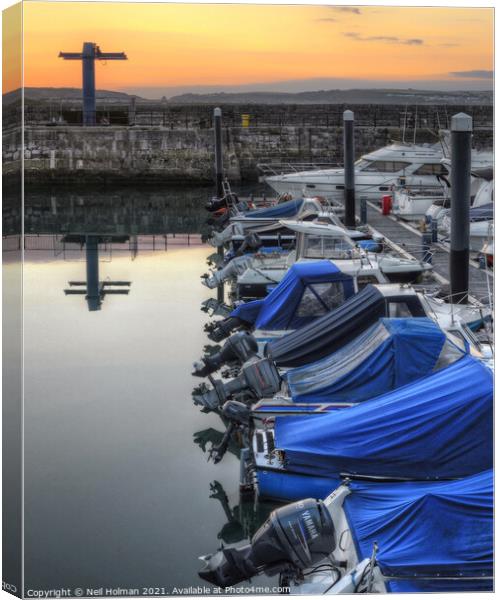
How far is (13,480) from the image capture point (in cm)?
696

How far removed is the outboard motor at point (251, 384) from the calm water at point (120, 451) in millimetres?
707

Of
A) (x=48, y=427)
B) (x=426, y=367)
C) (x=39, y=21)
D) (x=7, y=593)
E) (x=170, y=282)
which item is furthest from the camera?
(x=170, y=282)

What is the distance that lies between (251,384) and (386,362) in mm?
1708

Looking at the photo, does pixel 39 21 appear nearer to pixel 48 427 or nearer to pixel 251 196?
pixel 48 427

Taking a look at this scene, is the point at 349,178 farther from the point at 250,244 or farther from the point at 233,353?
the point at 233,353

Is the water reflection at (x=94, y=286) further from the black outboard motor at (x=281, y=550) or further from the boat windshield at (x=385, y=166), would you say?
the black outboard motor at (x=281, y=550)

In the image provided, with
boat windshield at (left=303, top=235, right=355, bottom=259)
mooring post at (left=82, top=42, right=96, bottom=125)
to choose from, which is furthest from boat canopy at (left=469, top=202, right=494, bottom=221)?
mooring post at (left=82, top=42, right=96, bottom=125)

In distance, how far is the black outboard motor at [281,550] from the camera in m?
8.01

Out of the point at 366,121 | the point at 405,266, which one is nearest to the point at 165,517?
the point at 405,266

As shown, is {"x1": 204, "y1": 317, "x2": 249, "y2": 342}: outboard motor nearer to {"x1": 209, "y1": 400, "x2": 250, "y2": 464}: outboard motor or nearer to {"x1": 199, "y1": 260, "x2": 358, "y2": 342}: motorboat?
{"x1": 199, "y1": 260, "x2": 358, "y2": 342}: motorboat

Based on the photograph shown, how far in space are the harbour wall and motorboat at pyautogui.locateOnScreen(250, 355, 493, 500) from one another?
109 feet

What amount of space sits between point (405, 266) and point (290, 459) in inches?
341

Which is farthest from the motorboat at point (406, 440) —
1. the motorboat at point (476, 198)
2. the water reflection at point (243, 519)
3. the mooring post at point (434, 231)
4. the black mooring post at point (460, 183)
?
the motorboat at point (476, 198)

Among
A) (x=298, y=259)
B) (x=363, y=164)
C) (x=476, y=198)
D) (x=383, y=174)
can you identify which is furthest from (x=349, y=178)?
(x=363, y=164)
